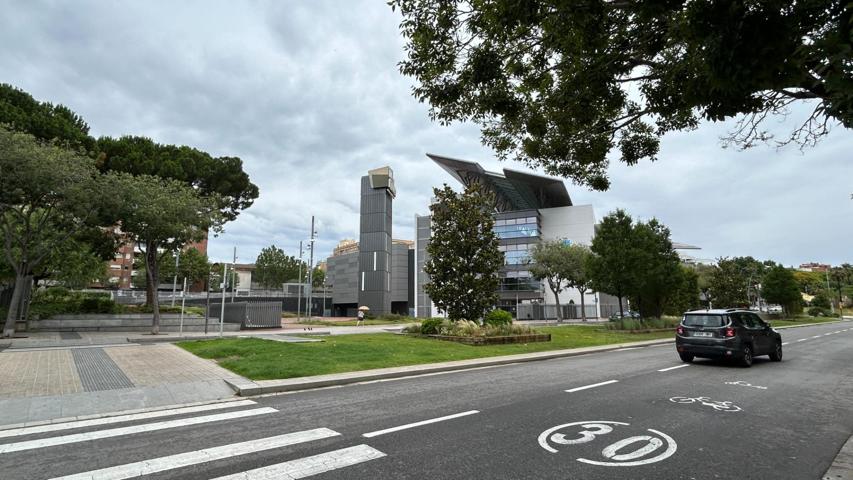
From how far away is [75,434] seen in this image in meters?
5.78

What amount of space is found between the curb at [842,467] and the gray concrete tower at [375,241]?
57145 millimetres

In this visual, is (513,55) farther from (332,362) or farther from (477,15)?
(332,362)

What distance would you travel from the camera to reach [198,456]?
4.82 m

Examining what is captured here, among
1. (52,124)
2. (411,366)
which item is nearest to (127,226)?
(52,124)

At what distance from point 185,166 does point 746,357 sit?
112ft

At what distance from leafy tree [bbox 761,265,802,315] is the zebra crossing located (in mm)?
66346

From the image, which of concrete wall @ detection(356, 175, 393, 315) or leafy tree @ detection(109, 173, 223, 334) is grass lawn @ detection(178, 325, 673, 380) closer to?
leafy tree @ detection(109, 173, 223, 334)

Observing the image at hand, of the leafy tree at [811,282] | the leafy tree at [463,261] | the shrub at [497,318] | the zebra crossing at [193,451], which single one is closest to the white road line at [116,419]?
the zebra crossing at [193,451]

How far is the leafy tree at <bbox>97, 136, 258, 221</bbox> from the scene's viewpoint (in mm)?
28375

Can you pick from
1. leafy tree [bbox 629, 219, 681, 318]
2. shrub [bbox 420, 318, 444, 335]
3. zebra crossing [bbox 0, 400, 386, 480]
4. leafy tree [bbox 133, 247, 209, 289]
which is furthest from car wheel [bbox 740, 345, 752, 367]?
leafy tree [bbox 133, 247, 209, 289]

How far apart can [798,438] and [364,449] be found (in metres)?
5.72

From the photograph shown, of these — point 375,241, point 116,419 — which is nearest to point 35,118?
point 116,419

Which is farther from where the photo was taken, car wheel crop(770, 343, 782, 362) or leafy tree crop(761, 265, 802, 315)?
leafy tree crop(761, 265, 802, 315)

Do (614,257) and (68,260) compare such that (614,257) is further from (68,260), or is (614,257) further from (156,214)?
(68,260)
